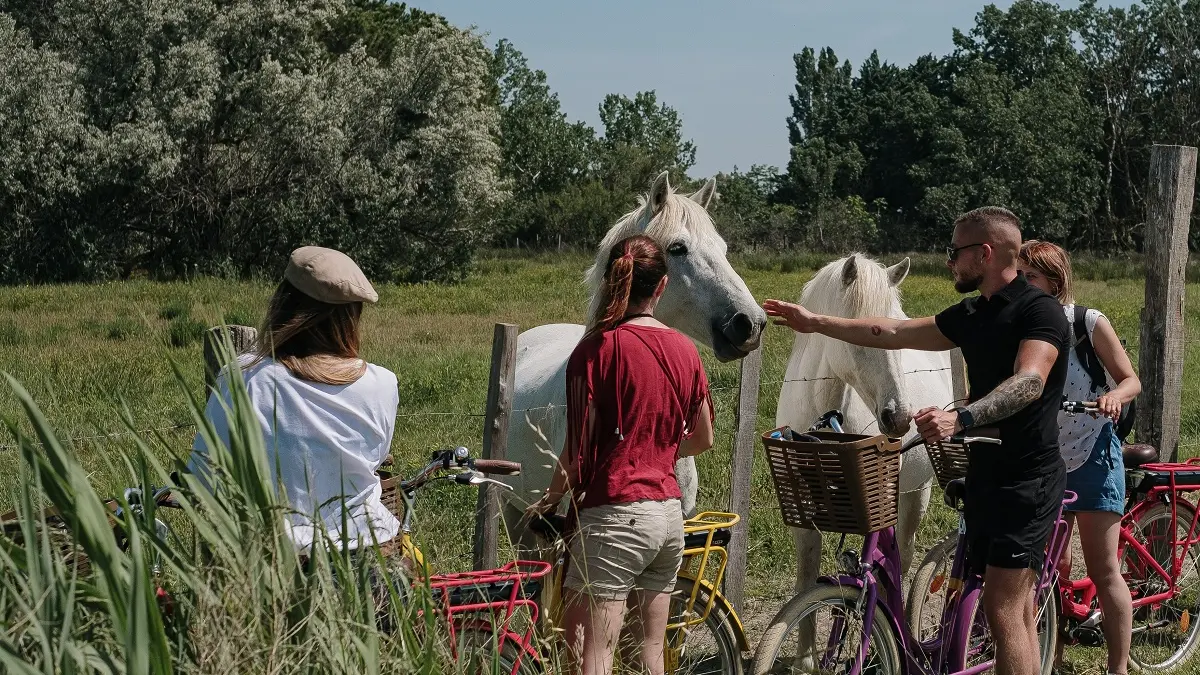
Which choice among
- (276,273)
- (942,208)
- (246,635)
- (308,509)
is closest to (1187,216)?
(308,509)

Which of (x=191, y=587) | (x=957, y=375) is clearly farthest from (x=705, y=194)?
(x=191, y=587)

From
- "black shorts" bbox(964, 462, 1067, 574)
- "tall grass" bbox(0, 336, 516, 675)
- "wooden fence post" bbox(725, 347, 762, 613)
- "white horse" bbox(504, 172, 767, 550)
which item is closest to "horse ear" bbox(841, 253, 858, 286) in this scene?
"wooden fence post" bbox(725, 347, 762, 613)

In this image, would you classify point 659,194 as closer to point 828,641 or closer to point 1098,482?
point 828,641

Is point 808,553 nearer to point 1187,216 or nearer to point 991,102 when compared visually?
point 1187,216

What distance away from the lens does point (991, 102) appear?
205 ft

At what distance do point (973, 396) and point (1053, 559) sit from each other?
34.9 inches

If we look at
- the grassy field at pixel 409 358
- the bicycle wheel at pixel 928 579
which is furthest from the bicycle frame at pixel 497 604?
the bicycle wheel at pixel 928 579

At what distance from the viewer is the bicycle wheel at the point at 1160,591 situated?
540cm

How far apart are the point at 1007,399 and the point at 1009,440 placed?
0.31 m

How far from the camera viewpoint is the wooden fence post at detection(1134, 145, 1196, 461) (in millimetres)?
6242

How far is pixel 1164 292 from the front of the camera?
249 inches

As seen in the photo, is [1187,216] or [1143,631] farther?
[1187,216]

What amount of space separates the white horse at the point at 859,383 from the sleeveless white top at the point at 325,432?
2.78m

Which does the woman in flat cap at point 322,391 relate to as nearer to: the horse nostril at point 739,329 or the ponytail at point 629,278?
the ponytail at point 629,278
